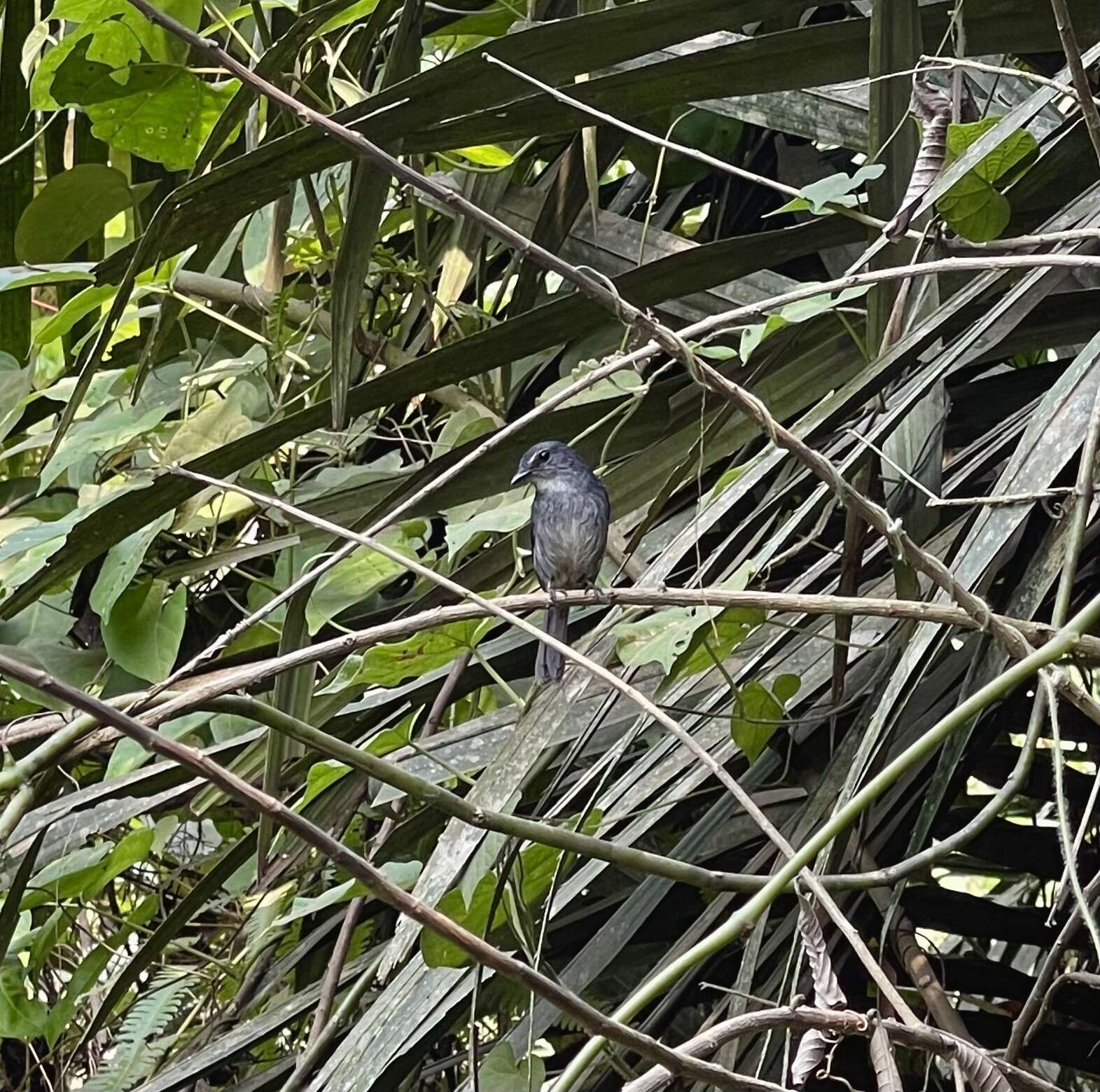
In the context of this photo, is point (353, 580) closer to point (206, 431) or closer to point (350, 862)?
point (206, 431)

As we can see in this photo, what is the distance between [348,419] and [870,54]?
82cm

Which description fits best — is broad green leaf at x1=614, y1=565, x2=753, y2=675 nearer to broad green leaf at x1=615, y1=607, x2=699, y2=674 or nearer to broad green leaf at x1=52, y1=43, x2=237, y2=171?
broad green leaf at x1=615, y1=607, x2=699, y2=674

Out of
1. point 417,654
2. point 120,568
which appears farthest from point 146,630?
point 417,654

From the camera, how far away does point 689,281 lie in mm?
2092

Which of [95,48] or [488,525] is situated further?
[95,48]

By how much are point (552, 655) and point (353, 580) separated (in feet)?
1.62

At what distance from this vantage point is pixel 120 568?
2.63 meters

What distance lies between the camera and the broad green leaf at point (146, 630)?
275cm

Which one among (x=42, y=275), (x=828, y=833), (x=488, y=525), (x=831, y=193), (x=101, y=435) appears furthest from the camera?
(x=101, y=435)

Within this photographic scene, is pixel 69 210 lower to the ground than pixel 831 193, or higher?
lower

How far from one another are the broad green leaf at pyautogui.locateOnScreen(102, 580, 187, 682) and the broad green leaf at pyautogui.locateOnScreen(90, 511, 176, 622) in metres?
0.05

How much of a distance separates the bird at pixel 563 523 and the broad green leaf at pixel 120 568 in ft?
2.41

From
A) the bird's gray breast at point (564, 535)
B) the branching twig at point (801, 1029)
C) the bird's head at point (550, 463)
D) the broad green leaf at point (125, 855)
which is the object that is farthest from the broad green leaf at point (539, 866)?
the bird's gray breast at point (564, 535)

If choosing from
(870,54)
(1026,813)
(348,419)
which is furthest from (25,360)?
(1026,813)
